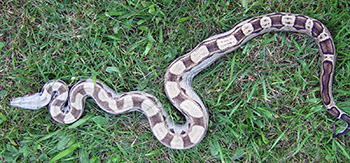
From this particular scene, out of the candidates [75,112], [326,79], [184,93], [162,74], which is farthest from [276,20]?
[75,112]

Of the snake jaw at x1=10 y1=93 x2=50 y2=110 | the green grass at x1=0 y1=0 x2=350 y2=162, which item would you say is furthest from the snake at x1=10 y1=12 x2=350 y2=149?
the green grass at x1=0 y1=0 x2=350 y2=162

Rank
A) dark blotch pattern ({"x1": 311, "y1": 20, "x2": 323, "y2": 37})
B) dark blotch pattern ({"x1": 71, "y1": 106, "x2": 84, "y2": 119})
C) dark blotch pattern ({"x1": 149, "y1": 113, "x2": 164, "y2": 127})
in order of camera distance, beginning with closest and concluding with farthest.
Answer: dark blotch pattern ({"x1": 311, "y1": 20, "x2": 323, "y2": 37}), dark blotch pattern ({"x1": 149, "y1": 113, "x2": 164, "y2": 127}), dark blotch pattern ({"x1": 71, "y1": 106, "x2": 84, "y2": 119})

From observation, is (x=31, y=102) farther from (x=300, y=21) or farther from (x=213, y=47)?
(x=300, y=21)

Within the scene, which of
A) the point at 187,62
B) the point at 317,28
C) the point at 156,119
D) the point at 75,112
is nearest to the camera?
the point at 317,28

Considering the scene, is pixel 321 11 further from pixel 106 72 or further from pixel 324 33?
pixel 106 72

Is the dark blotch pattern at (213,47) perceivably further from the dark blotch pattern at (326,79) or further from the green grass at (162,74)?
the dark blotch pattern at (326,79)

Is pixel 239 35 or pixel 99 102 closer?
pixel 239 35

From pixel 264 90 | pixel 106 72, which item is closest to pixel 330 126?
pixel 264 90

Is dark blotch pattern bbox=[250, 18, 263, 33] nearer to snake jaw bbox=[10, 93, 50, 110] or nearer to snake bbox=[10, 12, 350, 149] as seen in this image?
snake bbox=[10, 12, 350, 149]
